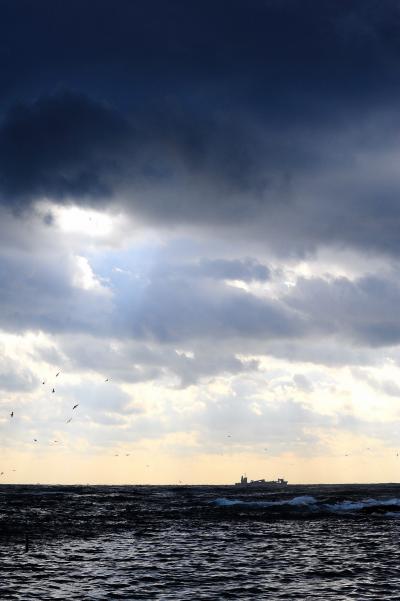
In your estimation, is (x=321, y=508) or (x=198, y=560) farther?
(x=321, y=508)

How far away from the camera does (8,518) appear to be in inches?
2469

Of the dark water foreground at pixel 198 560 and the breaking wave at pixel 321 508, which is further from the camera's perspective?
the breaking wave at pixel 321 508

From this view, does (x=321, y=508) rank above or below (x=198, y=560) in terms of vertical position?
below

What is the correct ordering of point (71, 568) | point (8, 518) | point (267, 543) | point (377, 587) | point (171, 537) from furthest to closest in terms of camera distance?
point (8, 518)
point (171, 537)
point (267, 543)
point (71, 568)
point (377, 587)

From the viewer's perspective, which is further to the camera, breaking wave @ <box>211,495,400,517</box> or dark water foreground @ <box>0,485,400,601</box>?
breaking wave @ <box>211,495,400,517</box>

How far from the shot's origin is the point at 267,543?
42344mm

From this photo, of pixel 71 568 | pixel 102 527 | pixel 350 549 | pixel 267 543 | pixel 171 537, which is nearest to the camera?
pixel 71 568

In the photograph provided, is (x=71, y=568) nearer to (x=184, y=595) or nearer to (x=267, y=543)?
(x=184, y=595)

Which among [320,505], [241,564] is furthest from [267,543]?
[320,505]

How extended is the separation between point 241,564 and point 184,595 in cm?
902

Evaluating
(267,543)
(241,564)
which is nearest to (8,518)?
(267,543)

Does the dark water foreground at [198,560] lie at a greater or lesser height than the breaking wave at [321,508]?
greater

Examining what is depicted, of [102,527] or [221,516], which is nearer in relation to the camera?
[102,527]

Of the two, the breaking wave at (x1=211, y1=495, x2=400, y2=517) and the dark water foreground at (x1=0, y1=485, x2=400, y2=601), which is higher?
the dark water foreground at (x1=0, y1=485, x2=400, y2=601)
